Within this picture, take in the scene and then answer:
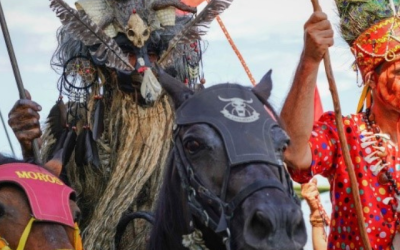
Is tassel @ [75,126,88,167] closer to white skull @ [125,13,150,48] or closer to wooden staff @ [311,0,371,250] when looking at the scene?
white skull @ [125,13,150,48]

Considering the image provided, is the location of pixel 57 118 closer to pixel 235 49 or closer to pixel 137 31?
pixel 137 31

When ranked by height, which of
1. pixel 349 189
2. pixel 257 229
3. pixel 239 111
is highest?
pixel 239 111

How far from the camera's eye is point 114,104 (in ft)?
23.3

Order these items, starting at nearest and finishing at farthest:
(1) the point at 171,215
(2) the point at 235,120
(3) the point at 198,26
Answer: (2) the point at 235,120 < (1) the point at 171,215 < (3) the point at 198,26

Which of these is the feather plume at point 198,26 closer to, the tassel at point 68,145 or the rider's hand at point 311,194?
the tassel at point 68,145

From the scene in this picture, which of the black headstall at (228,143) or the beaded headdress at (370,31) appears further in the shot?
the beaded headdress at (370,31)

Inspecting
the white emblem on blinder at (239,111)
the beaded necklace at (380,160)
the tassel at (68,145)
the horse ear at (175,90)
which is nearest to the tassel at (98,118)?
the tassel at (68,145)

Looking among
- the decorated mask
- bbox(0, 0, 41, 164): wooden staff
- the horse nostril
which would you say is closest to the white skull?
the decorated mask

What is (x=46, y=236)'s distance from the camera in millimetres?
4660

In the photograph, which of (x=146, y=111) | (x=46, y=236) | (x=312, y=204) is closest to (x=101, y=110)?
(x=146, y=111)

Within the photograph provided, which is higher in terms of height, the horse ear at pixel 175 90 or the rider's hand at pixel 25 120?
the rider's hand at pixel 25 120

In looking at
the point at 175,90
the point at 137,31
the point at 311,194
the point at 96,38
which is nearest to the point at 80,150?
the point at 96,38

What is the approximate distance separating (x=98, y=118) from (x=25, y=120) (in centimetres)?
131

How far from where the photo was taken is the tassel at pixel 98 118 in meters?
7.02
